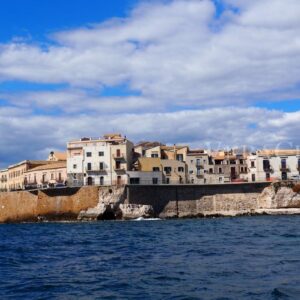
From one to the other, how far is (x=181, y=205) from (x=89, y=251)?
46287 millimetres

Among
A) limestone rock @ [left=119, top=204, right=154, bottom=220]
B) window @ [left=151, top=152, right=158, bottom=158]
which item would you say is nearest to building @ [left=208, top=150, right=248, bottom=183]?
window @ [left=151, top=152, right=158, bottom=158]

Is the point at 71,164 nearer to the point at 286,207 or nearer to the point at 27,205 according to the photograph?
the point at 27,205

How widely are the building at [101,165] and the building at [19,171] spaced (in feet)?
73.1

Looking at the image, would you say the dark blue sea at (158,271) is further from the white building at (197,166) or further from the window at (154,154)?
the white building at (197,166)

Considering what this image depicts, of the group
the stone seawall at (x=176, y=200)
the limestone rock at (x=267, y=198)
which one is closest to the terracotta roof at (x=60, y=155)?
the stone seawall at (x=176, y=200)

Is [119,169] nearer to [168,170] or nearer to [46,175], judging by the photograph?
[168,170]

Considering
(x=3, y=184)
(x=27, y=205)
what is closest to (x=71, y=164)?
(x=27, y=205)

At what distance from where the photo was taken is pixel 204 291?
53.6 feet

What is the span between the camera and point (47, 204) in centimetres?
7312

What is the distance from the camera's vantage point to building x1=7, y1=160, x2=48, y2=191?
103 metres

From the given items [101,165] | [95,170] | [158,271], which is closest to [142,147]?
[101,165]

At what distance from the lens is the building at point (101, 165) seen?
8025cm

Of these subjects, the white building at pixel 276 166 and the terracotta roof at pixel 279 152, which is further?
the terracotta roof at pixel 279 152

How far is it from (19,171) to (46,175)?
1477cm
